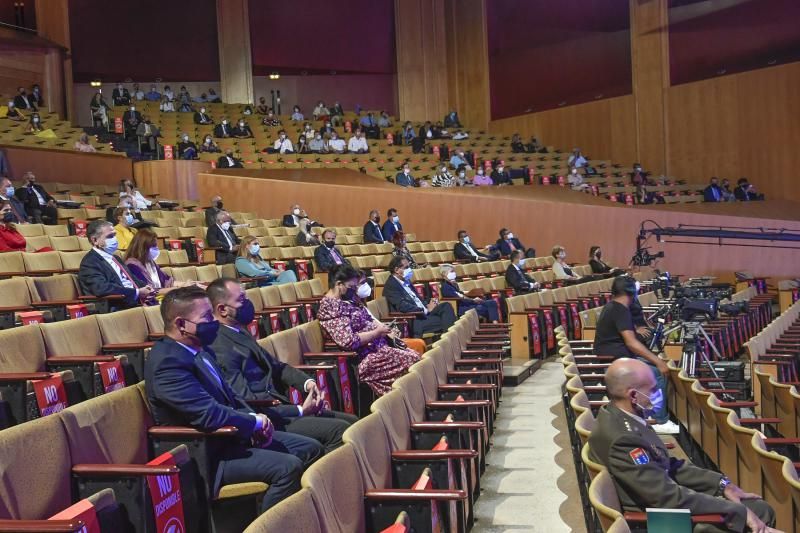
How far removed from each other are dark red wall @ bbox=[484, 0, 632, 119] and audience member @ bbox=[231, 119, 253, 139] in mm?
5656

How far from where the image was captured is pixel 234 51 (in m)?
17.1

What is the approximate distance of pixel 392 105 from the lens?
18266 mm

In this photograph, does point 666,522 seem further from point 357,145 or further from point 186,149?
point 357,145

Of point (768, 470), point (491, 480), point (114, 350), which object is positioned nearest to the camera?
point (768, 470)

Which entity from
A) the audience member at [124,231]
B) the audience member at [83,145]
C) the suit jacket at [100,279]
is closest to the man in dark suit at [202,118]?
the audience member at [83,145]

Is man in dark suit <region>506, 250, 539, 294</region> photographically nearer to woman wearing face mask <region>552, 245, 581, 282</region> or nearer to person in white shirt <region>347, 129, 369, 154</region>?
woman wearing face mask <region>552, 245, 581, 282</region>

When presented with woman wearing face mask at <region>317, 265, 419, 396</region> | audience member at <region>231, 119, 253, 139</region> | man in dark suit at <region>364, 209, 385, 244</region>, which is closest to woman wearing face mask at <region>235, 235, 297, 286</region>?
woman wearing face mask at <region>317, 265, 419, 396</region>

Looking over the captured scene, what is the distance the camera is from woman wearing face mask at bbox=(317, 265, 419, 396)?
161 inches

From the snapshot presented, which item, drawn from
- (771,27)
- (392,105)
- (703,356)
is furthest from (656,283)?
(392,105)

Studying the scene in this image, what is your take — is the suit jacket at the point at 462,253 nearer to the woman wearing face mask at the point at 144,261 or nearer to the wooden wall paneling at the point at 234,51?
the woman wearing face mask at the point at 144,261

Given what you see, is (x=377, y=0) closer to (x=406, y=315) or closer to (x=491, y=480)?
(x=406, y=315)

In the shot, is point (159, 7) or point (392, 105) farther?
point (392, 105)

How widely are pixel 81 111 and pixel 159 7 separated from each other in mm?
2477

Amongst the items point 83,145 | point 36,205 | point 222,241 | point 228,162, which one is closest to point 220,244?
point 222,241
